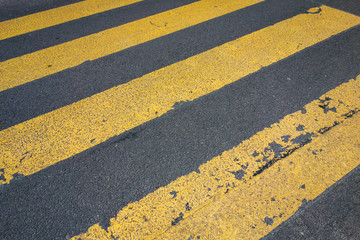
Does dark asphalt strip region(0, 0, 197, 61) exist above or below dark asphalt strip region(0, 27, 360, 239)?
above

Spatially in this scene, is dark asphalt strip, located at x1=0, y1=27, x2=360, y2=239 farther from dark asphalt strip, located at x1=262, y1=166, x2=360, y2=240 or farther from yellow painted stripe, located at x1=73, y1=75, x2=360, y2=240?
dark asphalt strip, located at x1=262, y1=166, x2=360, y2=240

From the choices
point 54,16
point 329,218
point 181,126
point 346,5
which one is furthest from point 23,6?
point 346,5

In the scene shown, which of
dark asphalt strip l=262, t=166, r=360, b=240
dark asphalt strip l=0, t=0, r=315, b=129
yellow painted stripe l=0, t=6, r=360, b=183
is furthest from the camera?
Result: dark asphalt strip l=0, t=0, r=315, b=129

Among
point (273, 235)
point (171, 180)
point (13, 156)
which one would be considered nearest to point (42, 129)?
point (13, 156)

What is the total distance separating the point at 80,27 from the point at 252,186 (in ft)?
10.1

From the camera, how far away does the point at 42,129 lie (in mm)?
2367

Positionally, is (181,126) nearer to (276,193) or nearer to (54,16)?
(276,193)

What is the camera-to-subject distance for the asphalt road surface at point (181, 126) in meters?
1.81

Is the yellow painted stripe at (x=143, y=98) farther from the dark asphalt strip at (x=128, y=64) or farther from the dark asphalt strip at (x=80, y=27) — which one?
the dark asphalt strip at (x=80, y=27)

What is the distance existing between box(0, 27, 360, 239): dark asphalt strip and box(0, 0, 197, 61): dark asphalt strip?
1.91 metres

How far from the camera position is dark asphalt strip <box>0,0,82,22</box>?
4.02 meters

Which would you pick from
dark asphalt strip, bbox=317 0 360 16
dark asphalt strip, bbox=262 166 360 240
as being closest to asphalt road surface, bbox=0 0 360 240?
dark asphalt strip, bbox=262 166 360 240

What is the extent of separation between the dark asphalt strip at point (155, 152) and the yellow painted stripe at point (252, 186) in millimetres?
95

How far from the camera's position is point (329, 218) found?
1779 mm
